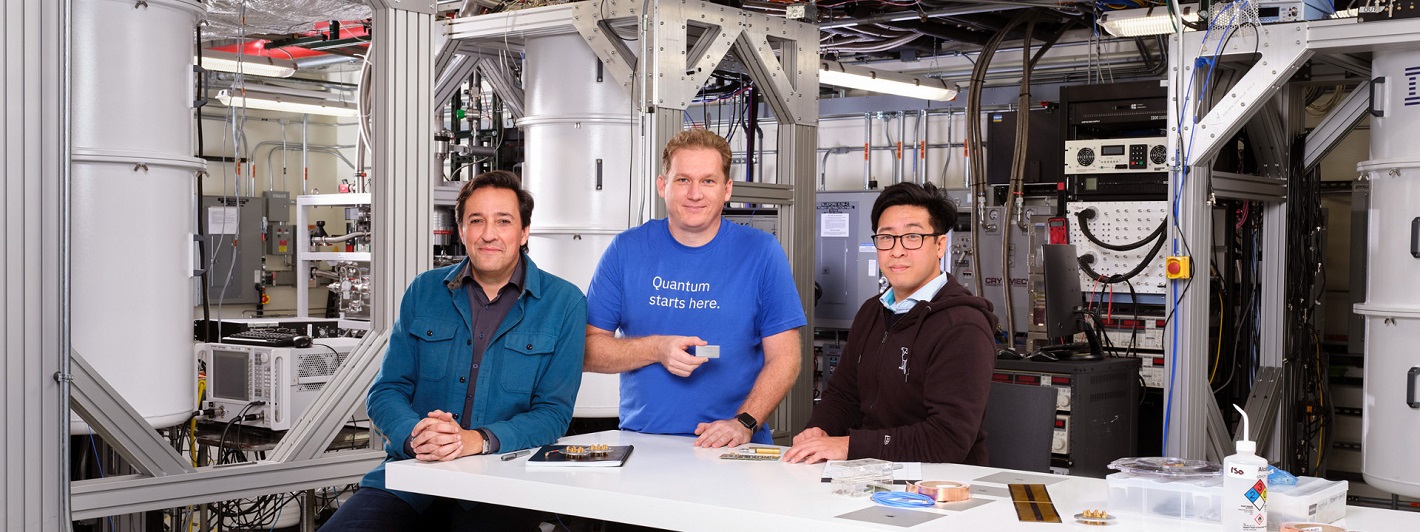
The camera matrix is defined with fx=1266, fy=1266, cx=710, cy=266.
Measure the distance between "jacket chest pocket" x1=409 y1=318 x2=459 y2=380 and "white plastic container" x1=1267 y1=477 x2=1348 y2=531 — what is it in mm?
1759

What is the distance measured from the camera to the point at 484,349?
9.61 feet

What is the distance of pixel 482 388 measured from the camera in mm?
2908

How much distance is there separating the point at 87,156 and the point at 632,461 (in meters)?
1.97

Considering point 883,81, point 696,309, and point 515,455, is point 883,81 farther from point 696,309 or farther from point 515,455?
point 515,455

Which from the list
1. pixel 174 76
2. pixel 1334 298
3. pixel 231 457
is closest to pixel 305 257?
pixel 231 457

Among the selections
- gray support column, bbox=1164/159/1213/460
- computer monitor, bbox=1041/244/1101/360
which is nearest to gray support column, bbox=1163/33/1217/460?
gray support column, bbox=1164/159/1213/460

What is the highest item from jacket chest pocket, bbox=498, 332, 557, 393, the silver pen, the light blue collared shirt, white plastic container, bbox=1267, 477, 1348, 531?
the light blue collared shirt

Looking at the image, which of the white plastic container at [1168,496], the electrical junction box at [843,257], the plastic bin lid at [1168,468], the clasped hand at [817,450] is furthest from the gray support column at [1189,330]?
the electrical junction box at [843,257]

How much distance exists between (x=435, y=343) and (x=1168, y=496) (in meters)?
1.64

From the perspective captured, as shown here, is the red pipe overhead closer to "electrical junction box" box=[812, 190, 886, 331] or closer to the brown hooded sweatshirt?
"electrical junction box" box=[812, 190, 886, 331]

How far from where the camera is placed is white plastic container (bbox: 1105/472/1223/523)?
6.75ft

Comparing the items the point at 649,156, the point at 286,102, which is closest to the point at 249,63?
the point at 286,102

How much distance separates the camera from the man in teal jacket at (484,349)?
2.87 m

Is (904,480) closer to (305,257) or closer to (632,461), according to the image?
(632,461)
